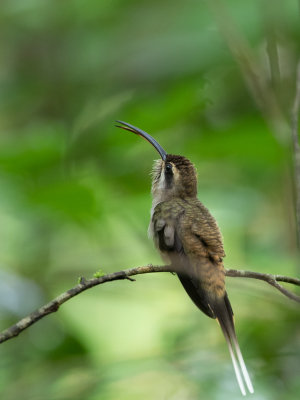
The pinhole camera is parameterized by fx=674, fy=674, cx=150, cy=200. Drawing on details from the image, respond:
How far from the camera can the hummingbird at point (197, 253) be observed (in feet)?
10.6

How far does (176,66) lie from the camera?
5.17 m

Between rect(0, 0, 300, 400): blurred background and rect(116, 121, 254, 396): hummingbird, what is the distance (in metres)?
0.37

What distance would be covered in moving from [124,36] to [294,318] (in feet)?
10.4

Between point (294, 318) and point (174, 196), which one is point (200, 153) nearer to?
point (174, 196)

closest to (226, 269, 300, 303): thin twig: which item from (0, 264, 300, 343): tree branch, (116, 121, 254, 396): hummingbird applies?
(0, 264, 300, 343): tree branch

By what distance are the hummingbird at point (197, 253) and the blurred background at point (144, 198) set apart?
0.37 meters

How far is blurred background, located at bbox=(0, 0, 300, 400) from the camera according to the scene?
157 inches

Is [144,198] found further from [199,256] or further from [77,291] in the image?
[77,291]

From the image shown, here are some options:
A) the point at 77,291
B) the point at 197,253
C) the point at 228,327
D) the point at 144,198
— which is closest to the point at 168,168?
the point at 144,198

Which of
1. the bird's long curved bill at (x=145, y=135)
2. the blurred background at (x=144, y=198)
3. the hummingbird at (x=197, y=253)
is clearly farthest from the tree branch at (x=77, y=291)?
the bird's long curved bill at (x=145, y=135)

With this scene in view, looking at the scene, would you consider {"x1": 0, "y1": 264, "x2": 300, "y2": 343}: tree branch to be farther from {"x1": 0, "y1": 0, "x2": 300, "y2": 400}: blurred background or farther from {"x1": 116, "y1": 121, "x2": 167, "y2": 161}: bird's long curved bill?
{"x1": 116, "y1": 121, "x2": 167, "y2": 161}: bird's long curved bill

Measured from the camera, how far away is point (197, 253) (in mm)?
3391

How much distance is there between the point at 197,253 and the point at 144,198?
1.06 meters

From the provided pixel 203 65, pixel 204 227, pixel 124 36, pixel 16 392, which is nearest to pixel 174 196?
pixel 204 227
